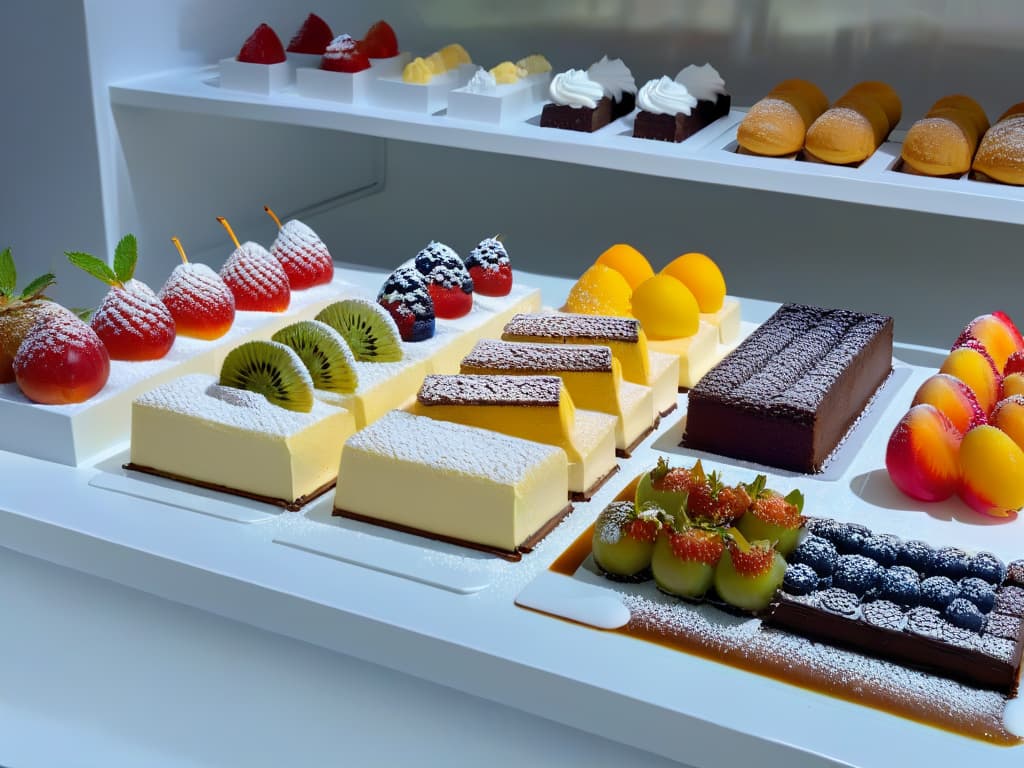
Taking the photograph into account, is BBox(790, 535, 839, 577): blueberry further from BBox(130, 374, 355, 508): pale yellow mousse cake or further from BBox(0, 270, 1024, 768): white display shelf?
BBox(130, 374, 355, 508): pale yellow mousse cake

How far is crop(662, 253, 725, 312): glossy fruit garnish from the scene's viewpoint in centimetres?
216

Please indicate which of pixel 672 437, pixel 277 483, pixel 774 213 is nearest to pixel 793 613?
pixel 672 437

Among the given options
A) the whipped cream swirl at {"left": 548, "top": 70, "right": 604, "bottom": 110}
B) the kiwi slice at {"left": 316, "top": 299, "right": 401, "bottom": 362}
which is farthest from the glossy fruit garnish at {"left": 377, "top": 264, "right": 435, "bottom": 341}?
the whipped cream swirl at {"left": 548, "top": 70, "right": 604, "bottom": 110}

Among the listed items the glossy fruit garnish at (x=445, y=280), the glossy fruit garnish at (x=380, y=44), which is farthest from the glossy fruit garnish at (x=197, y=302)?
the glossy fruit garnish at (x=380, y=44)

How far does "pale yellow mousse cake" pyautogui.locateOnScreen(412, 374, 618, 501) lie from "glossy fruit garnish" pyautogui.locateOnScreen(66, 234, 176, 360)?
1.42ft

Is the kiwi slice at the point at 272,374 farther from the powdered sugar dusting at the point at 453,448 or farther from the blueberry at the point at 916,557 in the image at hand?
the blueberry at the point at 916,557


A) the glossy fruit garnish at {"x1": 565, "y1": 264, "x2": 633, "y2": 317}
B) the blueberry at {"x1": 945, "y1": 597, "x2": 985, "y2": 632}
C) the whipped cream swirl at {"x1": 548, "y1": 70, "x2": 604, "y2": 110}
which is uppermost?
the whipped cream swirl at {"x1": 548, "y1": 70, "x2": 604, "y2": 110}

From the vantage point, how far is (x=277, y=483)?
1613 millimetres

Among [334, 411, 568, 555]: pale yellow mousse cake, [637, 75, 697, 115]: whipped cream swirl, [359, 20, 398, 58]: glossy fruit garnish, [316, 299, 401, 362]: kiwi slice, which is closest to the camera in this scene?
[334, 411, 568, 555]: pale yellow mousse cake

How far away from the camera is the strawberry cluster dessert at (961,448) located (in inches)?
63.1

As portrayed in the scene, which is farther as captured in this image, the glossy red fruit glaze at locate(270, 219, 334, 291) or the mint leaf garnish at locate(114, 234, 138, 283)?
the glossy red fruit glaze at locate(270, 219, 334, 291)

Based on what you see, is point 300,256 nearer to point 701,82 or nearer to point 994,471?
point 701,82

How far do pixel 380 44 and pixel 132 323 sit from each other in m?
1.06

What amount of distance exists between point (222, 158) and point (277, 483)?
4.89ft
